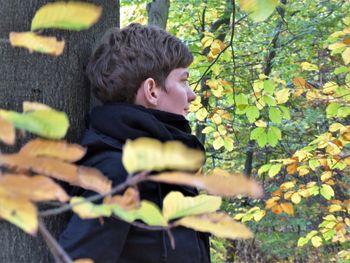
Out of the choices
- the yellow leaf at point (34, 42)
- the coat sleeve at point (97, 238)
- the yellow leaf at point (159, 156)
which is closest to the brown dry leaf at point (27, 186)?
the yellow leaf at point (159, 156)

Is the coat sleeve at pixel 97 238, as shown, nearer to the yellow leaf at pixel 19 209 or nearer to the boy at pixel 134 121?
the boy at pixel 134 121

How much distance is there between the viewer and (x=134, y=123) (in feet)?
4.65

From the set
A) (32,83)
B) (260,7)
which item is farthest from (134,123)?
(260,7)

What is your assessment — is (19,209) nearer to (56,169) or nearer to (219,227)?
(56,169)

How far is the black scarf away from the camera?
1.40m

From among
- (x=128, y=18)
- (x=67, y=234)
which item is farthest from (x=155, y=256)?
(x=128, y=18)

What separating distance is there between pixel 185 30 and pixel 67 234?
6151 millimetres

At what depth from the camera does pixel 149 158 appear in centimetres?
45

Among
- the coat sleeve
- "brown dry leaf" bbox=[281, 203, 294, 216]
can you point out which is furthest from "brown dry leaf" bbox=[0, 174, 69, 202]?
"brown dry leaf" bbox=[281, 203, 294, 216]

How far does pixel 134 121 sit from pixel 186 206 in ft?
2.61

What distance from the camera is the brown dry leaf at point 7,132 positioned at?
509 millimetres

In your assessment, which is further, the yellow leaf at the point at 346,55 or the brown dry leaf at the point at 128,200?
the yellow leaf at the point at 346,55

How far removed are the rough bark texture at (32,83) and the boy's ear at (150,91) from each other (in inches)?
8.5

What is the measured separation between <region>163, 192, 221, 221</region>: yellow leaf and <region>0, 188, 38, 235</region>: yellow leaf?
205 millimetres
